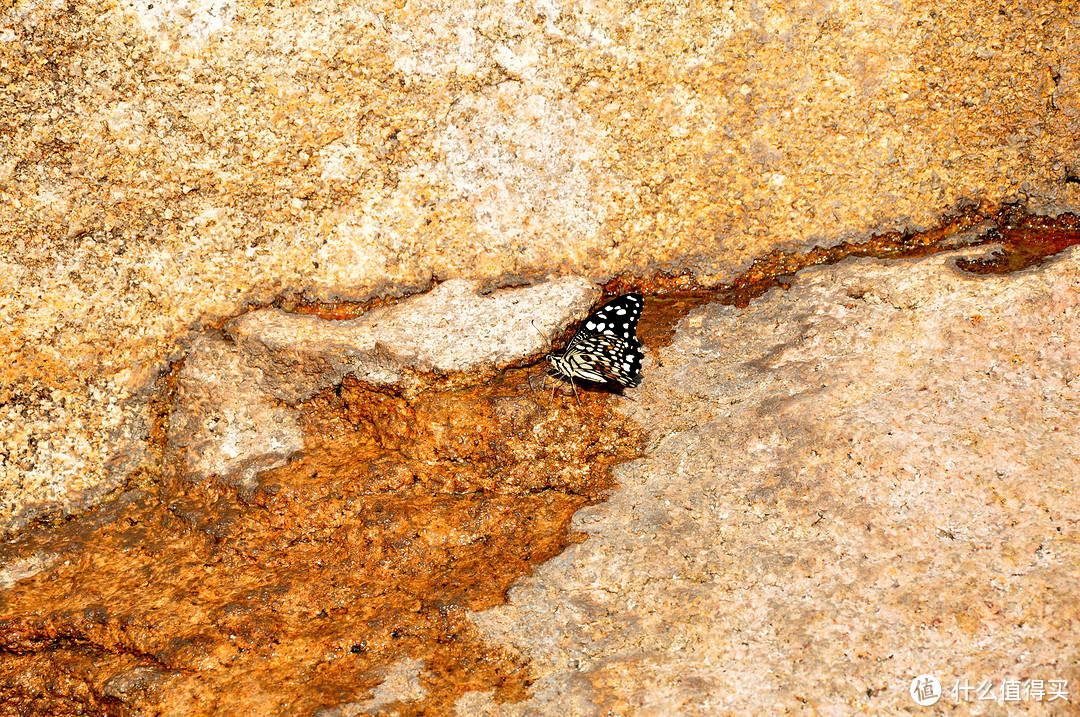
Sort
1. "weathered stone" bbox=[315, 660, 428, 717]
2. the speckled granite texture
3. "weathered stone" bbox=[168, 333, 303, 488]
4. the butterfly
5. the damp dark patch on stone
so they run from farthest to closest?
the damp dark patch on stone, "weathered stone" bbox=[168, 333, 303, 488], the butterfly, the speckled granite texture, "weathered stone" bbox=[315, 660, 428, 717]

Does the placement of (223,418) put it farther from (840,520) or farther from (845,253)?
(845,253)

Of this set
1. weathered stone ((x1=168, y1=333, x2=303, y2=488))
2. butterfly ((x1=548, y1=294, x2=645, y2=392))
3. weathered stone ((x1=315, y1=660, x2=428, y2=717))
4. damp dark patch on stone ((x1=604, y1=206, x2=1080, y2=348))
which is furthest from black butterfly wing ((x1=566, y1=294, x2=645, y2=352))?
weathered stone ((x1=315, y1=660, x2=428, y2=717))

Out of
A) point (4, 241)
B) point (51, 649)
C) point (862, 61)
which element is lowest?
point (51, 649)

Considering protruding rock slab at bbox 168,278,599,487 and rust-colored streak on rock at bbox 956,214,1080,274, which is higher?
protruding rock slab at bbox 168,278,599,487

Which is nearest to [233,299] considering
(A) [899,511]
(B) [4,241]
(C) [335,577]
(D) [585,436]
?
(B) [4,241]

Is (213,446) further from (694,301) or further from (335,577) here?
(694,301)

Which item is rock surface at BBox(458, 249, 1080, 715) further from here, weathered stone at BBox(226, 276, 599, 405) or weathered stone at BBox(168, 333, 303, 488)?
weathered stone at BBox(168, 333, 303, 488)

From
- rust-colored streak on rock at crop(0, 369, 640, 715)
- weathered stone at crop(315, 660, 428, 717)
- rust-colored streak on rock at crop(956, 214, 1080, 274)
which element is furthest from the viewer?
rust-colored streak on rock at crop(956, 214, 1080, 274)

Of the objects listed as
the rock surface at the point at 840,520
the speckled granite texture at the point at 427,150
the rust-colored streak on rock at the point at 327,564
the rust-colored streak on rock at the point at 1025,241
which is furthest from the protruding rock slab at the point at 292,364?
the rust-colored streak on rock at the point at 1025,241
